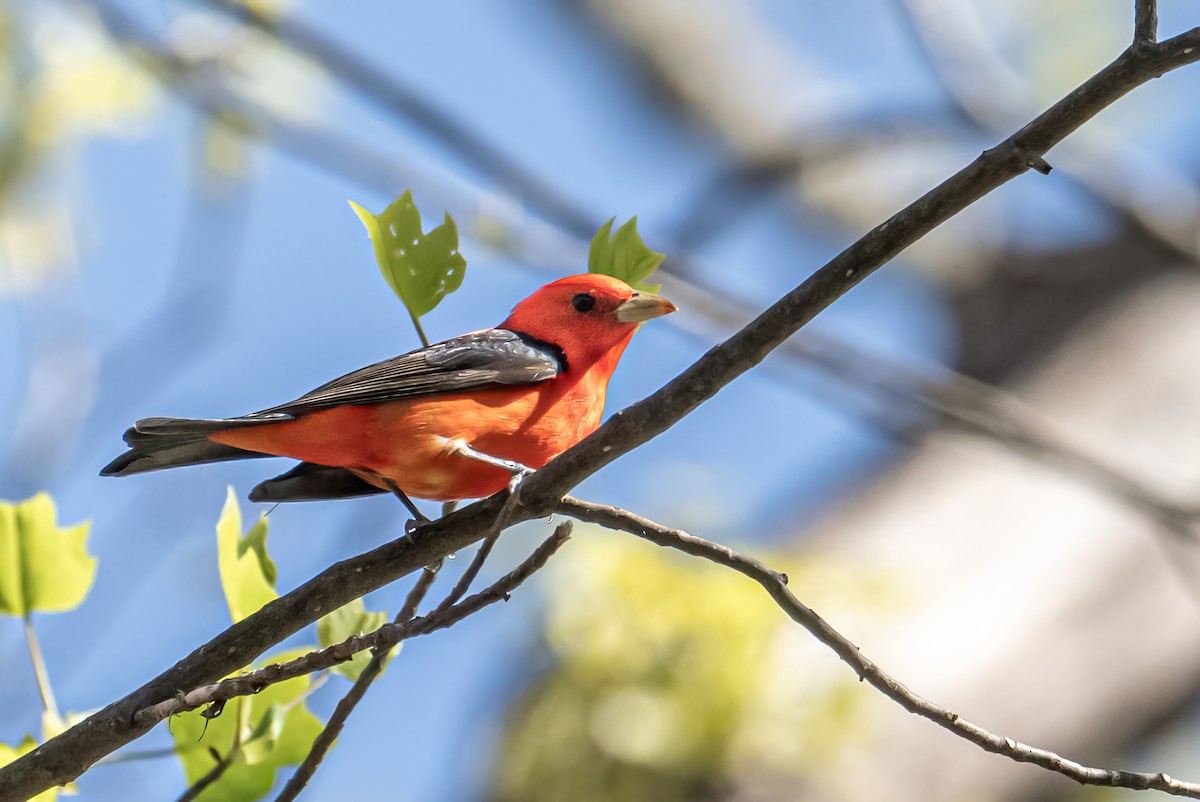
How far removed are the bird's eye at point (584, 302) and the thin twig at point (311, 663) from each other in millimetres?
1309

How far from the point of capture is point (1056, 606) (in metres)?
5.49

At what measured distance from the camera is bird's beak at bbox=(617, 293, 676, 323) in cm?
271

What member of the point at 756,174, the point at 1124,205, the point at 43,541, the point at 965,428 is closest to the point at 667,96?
the point at 756,174

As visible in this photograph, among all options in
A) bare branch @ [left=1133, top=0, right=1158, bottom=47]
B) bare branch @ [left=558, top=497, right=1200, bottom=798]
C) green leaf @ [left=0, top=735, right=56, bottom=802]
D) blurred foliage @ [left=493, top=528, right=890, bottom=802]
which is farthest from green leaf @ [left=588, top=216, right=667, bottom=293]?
blurred foliage @ [left=493, top=528, right=890, bottom=802]

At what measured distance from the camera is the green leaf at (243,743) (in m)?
1.92

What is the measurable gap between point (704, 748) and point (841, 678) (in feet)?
2.02

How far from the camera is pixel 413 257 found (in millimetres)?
1998

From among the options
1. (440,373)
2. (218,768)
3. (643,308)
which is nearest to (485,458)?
(440,373)

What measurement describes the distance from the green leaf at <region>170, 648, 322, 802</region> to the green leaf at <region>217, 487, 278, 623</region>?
0.16 m

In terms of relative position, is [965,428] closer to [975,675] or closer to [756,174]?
[975,675]

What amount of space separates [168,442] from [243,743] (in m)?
0.78

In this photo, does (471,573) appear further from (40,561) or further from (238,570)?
(40,561)

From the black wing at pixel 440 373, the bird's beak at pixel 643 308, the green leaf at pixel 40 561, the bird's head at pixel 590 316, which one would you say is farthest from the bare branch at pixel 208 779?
the bird's beak at pixel 643 308

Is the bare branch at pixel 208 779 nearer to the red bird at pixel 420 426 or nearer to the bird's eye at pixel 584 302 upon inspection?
the red bird at pixel 420 426
